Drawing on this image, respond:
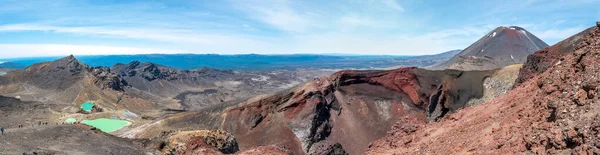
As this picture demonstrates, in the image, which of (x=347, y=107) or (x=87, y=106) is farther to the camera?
(x=87, y=106)

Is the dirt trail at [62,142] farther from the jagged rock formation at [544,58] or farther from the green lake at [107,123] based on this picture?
the jagged rock formation at [544,58]

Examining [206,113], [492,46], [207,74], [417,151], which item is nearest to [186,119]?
[206,113]

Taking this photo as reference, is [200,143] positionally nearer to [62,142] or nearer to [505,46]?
[62,142]

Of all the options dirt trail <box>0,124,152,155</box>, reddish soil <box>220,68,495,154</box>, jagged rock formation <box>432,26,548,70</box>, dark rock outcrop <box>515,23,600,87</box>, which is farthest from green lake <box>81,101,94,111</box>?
jagged rock formation <box>432,26,548,70</box>

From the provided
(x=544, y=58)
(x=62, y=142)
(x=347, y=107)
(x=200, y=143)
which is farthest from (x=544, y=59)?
(x=62, y=142)

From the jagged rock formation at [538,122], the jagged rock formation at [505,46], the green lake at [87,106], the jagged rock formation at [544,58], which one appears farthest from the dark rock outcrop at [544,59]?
the green lake at [87,106]

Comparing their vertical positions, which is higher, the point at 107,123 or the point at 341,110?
the point at 341,110

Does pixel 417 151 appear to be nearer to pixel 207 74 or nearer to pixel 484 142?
pixel 484 142

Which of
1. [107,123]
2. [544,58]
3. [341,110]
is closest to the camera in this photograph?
[544,58]
